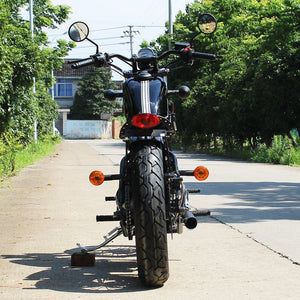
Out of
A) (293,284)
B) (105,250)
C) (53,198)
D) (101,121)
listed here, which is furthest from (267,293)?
(101,121)

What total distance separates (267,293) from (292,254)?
1.47m

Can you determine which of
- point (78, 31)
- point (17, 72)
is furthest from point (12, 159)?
point (78, 31)

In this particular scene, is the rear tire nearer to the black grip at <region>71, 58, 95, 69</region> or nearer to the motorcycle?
the motorcycle

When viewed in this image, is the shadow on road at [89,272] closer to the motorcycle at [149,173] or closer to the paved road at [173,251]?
the paved road at [173,251]

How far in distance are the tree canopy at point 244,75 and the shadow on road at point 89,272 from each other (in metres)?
18.2

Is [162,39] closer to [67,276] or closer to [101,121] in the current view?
[101,121]

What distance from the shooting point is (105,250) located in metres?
6.07

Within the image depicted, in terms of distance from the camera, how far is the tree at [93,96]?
73125 millimetres

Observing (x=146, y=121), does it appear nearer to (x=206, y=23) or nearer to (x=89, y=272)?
(x=89, y=272)

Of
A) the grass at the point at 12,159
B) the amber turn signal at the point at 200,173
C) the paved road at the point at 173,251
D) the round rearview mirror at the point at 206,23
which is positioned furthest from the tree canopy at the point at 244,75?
the amber turn signal at the point at 200,173

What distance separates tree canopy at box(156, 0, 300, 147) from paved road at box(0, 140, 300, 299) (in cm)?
1282

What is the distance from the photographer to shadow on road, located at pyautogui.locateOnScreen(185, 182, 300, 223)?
8.52 meters

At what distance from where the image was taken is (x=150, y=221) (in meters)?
4.38

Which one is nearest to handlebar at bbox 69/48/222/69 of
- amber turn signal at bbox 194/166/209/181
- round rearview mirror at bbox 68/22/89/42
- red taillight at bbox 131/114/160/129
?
round rearview mirror at bbox 68/22/89/42
